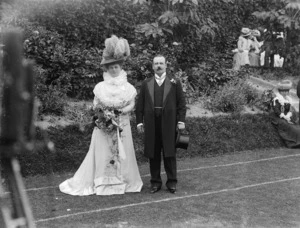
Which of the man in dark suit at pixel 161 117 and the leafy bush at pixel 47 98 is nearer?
the man in dark suit at pixel 161 117

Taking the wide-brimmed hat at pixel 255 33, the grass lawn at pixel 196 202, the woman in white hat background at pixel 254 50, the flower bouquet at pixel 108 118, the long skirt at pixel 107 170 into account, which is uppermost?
the wide-brimmed hat at pixel 255 33

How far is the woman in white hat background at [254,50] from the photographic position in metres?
13.7

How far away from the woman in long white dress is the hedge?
2.88 feet

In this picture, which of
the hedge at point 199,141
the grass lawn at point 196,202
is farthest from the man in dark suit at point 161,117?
the hedge at point 199,141

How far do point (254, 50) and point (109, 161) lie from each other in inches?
326

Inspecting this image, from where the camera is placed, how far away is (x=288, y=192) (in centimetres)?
652

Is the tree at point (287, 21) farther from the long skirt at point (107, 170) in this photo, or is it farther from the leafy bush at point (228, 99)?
the long skirt at point (107, 170)

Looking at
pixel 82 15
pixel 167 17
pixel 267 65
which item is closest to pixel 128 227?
pixel 167 17

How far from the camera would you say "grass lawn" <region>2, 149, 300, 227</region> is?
5402mm

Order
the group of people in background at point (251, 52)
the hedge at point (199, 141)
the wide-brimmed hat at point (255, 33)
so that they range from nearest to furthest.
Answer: the hedge at point (199, 141), the group of people in background at point (251, 52), the wide-brimmed hat at point (255, 33)

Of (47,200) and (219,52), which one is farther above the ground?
(219,52)

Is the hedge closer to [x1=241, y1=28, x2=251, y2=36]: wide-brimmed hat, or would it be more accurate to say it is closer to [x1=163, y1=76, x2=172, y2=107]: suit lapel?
[x1=163, y1=76, x2=172, y2=107]: suit lapel

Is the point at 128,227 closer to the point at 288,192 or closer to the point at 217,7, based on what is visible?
the point at 288,192

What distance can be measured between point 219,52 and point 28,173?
7.53m
